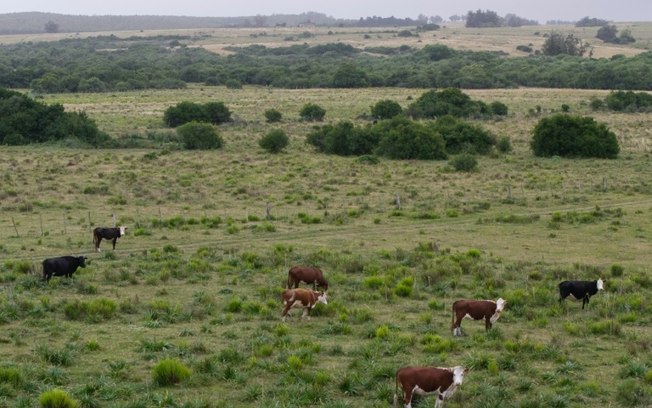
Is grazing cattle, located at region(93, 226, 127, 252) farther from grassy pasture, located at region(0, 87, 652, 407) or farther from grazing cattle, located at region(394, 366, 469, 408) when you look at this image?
grazing cattle, located at region(394, 366, 469, 408)

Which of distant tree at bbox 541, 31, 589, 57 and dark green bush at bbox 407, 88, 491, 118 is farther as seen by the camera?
distant tree at bbox 541, 31, 589, 57

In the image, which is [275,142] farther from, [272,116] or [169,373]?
[169,373]

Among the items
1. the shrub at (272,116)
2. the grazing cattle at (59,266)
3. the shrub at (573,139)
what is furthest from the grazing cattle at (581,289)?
the shrub at (272,116)

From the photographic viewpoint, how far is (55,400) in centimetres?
1343

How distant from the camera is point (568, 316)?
19.9m

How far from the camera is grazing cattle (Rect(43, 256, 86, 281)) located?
22.6m

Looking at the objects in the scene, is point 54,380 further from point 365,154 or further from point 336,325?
point 365,154

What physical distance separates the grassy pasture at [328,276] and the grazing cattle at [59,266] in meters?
0.43

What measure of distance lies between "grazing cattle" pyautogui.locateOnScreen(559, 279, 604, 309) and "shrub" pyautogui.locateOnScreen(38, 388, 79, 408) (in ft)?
38.9

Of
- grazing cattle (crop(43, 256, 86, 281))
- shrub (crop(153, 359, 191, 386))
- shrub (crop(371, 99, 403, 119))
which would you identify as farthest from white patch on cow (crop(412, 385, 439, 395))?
shrub (crop(371, 99, 403, 119))

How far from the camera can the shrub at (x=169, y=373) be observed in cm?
1500

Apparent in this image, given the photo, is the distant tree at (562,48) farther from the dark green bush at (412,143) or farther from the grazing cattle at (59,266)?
the grazing cattle at (59,266)

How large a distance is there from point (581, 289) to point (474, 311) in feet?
12.5

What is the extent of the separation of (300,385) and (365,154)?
42.5 metres
